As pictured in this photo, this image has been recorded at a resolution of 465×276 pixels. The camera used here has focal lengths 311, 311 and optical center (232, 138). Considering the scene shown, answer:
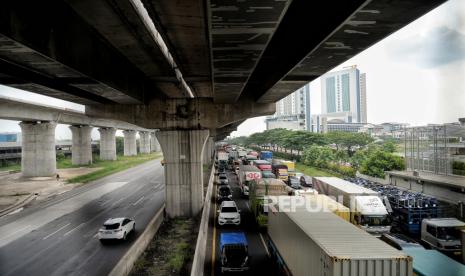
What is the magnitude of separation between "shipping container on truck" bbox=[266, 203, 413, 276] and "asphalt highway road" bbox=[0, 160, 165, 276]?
8208 millimetres

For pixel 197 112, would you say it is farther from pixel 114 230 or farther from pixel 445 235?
pixel 445 235

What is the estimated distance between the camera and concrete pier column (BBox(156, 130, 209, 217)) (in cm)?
2330

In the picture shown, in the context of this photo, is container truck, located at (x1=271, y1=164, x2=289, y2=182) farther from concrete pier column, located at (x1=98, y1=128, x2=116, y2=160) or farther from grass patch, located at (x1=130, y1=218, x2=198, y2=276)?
concrete pier column, located at (x1=98, y1=128, x2=116, y2=160)

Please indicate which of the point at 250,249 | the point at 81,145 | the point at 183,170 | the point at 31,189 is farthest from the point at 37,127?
the point at 250,249

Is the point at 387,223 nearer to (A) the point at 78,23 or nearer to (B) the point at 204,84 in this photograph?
(B) the point at 204,84

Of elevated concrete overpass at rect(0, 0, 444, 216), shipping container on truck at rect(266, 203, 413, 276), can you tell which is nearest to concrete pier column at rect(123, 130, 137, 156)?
elevated concrete overpass at rect(0, 0, 444, 216)

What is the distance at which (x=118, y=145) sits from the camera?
467 ft

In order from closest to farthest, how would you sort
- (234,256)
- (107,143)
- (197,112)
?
1. (234,256)
2. (197,112)
3. (107,143)

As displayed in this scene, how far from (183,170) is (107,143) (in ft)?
211

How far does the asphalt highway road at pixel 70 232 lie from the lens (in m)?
14.6

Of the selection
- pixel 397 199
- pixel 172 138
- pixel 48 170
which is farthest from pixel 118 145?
pixel 397 199

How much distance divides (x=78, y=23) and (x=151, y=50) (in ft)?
8.05

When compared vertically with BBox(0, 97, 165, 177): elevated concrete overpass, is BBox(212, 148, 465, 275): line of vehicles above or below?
below

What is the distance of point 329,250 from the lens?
7.91 metres
